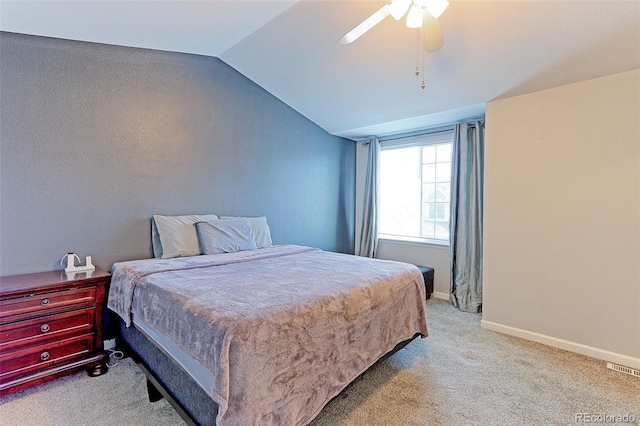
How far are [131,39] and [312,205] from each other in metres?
2.59

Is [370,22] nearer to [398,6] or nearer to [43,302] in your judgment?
[398,6]

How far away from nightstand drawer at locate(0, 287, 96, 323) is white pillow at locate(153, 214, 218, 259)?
658mm

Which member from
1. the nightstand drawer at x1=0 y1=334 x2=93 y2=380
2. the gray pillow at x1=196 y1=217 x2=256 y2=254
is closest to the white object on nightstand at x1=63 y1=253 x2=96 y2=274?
the nightstand drawer at x1=0 y1=334 x2=93 y2=380

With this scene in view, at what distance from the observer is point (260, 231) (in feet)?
11.1

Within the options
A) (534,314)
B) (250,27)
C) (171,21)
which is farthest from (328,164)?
(534,314)

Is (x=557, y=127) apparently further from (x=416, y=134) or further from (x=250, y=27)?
(x=250, y=27)

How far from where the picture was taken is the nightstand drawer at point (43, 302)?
1816 millimetres

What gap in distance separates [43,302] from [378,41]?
3.01 metres

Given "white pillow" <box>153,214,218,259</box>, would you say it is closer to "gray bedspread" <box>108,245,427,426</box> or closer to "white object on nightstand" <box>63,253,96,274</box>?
"gray bedspread" <box>108,245,427,426</box>

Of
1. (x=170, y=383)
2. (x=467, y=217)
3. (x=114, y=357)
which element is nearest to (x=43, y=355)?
(x=114, y=357)

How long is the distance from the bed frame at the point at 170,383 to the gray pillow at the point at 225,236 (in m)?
0.91

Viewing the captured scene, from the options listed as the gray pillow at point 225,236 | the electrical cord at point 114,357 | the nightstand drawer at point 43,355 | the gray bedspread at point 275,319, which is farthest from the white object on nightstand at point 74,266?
the gray pillow at point 225,236

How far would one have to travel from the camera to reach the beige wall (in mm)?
2307

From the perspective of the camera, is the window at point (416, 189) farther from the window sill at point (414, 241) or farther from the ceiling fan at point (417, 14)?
the ceiling fan at point (417, 14)
